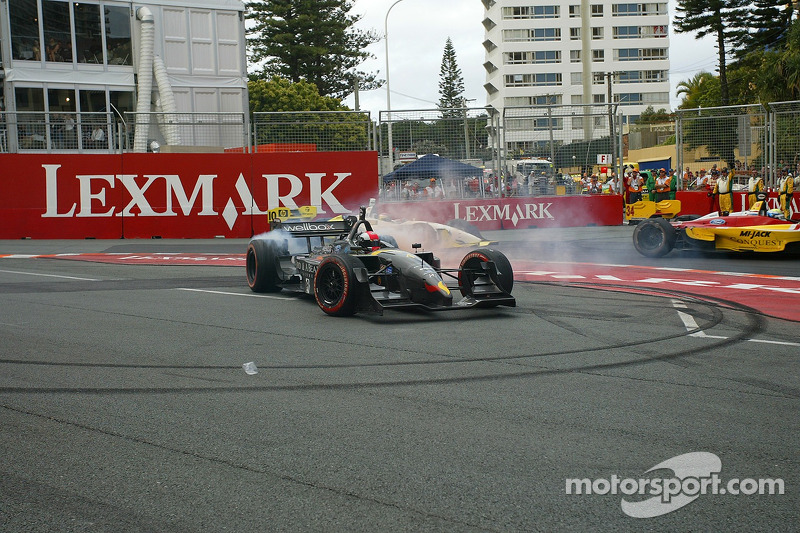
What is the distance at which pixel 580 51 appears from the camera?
280ft

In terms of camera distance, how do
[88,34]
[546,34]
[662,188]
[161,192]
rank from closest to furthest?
[161,192], [662,188], [88,34], [546,34]

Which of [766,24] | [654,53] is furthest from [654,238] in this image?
[654,53]

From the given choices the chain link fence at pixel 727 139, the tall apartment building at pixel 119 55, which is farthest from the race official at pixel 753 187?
the tall apartment building at pixel 119 55

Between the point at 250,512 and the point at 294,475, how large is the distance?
1.50 ft

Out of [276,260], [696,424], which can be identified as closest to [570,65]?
[276,260]

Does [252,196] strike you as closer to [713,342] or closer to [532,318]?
[532,318]

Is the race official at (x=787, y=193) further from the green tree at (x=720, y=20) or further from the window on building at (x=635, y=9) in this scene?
the window on building at (x=635, y=9)

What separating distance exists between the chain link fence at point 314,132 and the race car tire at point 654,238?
8797 mm

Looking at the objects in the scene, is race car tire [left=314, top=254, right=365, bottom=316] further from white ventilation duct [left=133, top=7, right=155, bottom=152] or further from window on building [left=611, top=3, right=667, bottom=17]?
window on building [left=611, top=3, right=667, bottom=17]

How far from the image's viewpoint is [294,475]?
3.97 meters

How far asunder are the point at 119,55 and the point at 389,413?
1093 inches

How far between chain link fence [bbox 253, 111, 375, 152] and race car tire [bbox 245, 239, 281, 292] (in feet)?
35.2

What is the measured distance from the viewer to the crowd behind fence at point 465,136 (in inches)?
830

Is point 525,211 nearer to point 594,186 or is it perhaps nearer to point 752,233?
point 594,186
